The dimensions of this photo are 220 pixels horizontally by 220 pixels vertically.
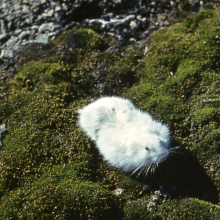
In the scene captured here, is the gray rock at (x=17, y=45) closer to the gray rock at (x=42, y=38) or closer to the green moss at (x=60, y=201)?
the gray rock at (x=42, y=38)

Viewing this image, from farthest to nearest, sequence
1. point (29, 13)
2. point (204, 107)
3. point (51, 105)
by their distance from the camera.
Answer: point (29, 13), point (51, 105), point (204, 107)

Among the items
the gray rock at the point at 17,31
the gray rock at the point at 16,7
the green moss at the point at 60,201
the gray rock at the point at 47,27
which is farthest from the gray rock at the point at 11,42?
the green moss at the point at 60,201

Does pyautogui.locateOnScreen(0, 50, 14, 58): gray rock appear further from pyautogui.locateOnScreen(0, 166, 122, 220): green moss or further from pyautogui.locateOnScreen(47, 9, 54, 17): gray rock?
pyautogui.locateOnScreen(0, 166, 122, 220): green moss

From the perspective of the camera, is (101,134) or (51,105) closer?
(101,134)

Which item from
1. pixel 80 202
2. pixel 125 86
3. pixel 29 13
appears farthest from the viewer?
pixel 29 13

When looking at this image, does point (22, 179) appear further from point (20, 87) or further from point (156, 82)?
point (156, 82)

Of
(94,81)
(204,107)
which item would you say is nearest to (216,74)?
(204,107)
